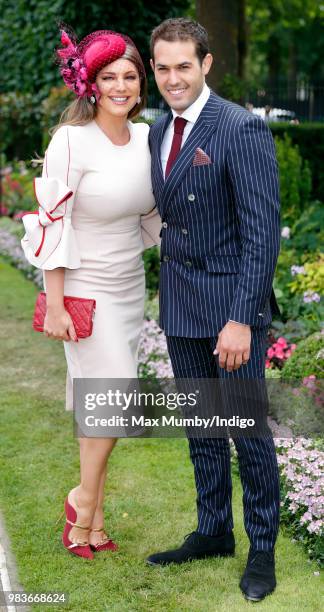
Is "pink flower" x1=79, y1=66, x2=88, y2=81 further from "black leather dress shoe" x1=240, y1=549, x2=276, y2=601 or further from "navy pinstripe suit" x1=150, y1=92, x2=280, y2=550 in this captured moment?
"black leather dress shoe" x1=240, y1=549, x2=276, y2=601

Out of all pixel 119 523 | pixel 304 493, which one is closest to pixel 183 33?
pixel 304 493

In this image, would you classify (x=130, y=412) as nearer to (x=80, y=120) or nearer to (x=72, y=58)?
(x=80, y=120)

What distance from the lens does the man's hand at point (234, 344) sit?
10.7 feet

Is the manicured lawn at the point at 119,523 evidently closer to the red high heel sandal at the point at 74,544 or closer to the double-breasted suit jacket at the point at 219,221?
the red high heel sandal at the point at 74,544

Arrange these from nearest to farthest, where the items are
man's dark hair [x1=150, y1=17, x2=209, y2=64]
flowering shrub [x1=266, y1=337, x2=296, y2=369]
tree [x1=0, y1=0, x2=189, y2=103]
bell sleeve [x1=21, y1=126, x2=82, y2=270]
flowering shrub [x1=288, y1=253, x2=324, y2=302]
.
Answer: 1. man's dark hair [x1=150, y1=17, x2=209, y2=64]
2. bell sleeve [x1=21, y1=126, x2=82, y2=270]
3. flowering shrub [x1=266, y1=337, x2=296, y2=369]
4. flowering shrub [x1=288, y1=253, x2=324, y2=302]
5. tree [x1=0, y1=0, x2=189, y2=103]

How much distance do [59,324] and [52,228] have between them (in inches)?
15.1

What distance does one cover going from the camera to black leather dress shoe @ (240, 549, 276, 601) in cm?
354

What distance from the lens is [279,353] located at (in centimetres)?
563

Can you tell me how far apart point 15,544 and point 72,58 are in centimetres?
213

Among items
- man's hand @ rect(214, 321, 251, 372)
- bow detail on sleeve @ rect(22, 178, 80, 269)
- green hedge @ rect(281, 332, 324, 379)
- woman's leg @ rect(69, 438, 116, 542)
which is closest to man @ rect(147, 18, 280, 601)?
man's hand @ rect(214, 321, 251, 372)

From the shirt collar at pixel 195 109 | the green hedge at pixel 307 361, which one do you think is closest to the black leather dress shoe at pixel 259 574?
the green hedge at pixel 307 361

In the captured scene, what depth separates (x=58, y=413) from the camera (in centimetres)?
579

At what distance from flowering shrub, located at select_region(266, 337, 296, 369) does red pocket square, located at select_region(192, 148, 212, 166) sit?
2485mm

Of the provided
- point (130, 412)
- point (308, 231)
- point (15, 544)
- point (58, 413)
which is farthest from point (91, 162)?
point (308, 231)
